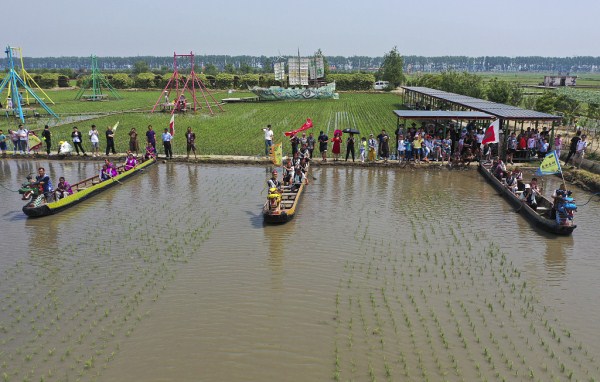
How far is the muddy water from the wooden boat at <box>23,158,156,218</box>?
0.34 metres

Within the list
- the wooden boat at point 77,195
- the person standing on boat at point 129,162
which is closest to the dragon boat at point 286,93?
the wooden boat at point 77,195

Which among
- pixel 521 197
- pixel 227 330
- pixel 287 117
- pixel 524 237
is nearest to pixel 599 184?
pixel 521 197

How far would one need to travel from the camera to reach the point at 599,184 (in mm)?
18031

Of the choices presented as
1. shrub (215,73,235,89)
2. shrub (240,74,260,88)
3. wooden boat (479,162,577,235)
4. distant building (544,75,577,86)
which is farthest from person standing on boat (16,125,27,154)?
distant building (544,75,577,86)

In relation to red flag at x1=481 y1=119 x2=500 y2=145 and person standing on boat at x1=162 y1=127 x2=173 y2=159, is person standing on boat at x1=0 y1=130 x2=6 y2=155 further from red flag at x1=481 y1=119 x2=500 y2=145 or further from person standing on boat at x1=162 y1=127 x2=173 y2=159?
red flag at x1=481 y1=119 x2=500 y2=145

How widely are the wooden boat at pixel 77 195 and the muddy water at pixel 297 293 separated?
0.34 m

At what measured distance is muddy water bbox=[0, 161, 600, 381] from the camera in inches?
304

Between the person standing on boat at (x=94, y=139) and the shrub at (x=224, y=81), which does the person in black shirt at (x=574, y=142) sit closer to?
the person standing on boat at (x=94, y=139)

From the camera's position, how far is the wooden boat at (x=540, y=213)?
13055 mm

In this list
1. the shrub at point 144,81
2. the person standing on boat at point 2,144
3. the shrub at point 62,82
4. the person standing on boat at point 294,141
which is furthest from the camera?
the shrub at point 62,82

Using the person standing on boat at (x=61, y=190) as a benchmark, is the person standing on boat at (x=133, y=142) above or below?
above

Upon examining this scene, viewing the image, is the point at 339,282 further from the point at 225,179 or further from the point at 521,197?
the point at 225,179

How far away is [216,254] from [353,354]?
5038 millimetres

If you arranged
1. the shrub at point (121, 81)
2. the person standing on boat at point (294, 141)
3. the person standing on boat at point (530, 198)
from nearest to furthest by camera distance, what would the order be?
the person standing on boat at point (530, 198) < the person standing on boat at point (294, 141) < the shrub at point (121, 81)
